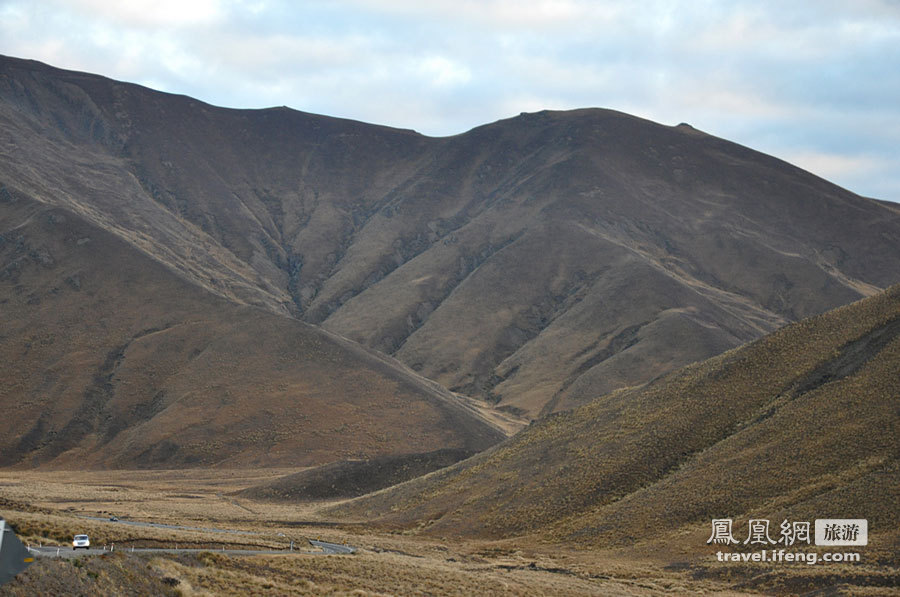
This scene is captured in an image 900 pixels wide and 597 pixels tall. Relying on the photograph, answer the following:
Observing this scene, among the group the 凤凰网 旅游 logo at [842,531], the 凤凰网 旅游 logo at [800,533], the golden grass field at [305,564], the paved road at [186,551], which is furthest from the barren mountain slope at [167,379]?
the 凤凰网 旅游 logo at [842,531]

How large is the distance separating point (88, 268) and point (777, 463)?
393 feet

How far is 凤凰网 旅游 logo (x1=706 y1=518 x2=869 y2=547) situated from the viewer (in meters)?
43.2

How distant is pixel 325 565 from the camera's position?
36125 mm

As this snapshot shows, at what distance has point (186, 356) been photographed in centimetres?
12756

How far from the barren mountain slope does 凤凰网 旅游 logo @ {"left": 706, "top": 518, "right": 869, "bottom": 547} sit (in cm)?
6558

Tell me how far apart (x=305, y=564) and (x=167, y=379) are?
94.1 m

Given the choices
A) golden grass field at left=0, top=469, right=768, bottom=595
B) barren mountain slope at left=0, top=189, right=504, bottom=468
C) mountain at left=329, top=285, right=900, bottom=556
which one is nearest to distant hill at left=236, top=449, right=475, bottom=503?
mountain at left=329, top=285, right=900, bottom=556

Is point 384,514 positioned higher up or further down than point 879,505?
further down

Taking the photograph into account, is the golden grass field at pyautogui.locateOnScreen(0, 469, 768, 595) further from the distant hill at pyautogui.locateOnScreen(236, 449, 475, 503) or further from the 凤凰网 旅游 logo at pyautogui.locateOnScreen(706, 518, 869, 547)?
the distant hill at pyautogui.locateOnScreen(236, 449, 475, 503)

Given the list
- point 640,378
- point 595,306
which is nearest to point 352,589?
point 640,378

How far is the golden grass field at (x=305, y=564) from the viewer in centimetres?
2711

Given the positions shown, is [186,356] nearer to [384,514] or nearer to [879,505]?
[384,514]

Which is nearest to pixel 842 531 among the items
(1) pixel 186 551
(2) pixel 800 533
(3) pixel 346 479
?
(2) pixel 800 533

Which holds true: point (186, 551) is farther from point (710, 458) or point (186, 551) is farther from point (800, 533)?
point (710, 458)
